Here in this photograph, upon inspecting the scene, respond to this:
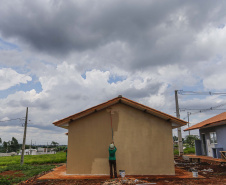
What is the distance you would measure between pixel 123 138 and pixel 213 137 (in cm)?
1268

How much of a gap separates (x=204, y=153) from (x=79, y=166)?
54.3 feet

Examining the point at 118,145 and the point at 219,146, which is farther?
the point at 219,146

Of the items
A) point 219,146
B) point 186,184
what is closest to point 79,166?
point 186,184

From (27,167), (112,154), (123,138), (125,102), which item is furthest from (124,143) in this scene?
(27,167)

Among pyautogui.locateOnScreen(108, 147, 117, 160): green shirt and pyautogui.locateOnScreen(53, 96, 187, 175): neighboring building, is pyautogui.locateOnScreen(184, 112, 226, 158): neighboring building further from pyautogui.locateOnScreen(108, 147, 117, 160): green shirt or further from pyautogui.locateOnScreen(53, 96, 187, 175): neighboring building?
pyautogui.locateOnScreen(108, 147, 117, 160): green shirt

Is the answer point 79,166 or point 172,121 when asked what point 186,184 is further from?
point 79,166

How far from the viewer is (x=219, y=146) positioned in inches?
699

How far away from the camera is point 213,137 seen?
19578 mm

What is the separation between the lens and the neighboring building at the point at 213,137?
17188 millimetres

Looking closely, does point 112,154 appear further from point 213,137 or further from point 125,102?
point 213,137

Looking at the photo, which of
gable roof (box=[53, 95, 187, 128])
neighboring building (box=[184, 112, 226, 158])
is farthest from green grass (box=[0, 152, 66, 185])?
neighboring building (box=[184, 112, 226, 158])

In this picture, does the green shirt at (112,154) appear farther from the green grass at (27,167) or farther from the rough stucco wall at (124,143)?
the green grass at (27,167)

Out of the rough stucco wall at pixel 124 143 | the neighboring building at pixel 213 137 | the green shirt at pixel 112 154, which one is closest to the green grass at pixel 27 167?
the rough stucco wall at pixel 124 143

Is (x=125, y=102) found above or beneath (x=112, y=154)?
above
